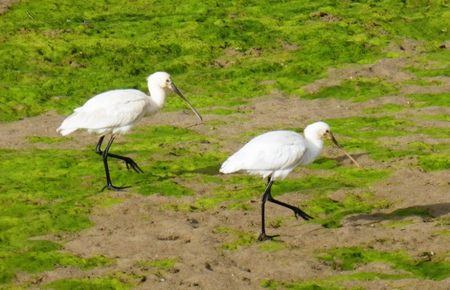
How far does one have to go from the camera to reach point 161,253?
13.1 m

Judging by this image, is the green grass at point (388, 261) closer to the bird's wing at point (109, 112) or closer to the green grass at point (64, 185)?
A: the green grass at point (64, 185)

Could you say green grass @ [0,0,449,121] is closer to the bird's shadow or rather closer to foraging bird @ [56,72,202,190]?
foraging bird @ [56,72,202,190]

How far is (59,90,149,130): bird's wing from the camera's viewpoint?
1627 cm

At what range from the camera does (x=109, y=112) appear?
53.4ft

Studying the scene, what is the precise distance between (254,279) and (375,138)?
750 centimetres

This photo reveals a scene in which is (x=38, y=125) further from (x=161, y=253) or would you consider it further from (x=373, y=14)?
(x=373, y=14)

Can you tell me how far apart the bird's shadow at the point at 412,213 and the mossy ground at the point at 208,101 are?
46 mm

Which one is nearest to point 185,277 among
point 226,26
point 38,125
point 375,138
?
point 375,138

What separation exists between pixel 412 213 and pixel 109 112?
497 centimetres

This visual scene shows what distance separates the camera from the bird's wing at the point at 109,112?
16.3m

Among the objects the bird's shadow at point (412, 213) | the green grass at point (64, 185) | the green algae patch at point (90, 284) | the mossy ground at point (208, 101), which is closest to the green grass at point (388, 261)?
the mossy ground at point (208, 101)

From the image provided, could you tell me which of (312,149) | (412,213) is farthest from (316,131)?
(412,213)

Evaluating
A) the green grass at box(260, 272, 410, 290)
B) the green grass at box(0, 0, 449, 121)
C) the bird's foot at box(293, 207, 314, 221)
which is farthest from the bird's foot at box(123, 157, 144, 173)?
the green grass at box(0, 0, 449, 121)

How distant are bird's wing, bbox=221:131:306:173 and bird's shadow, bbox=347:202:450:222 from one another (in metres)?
1.39
